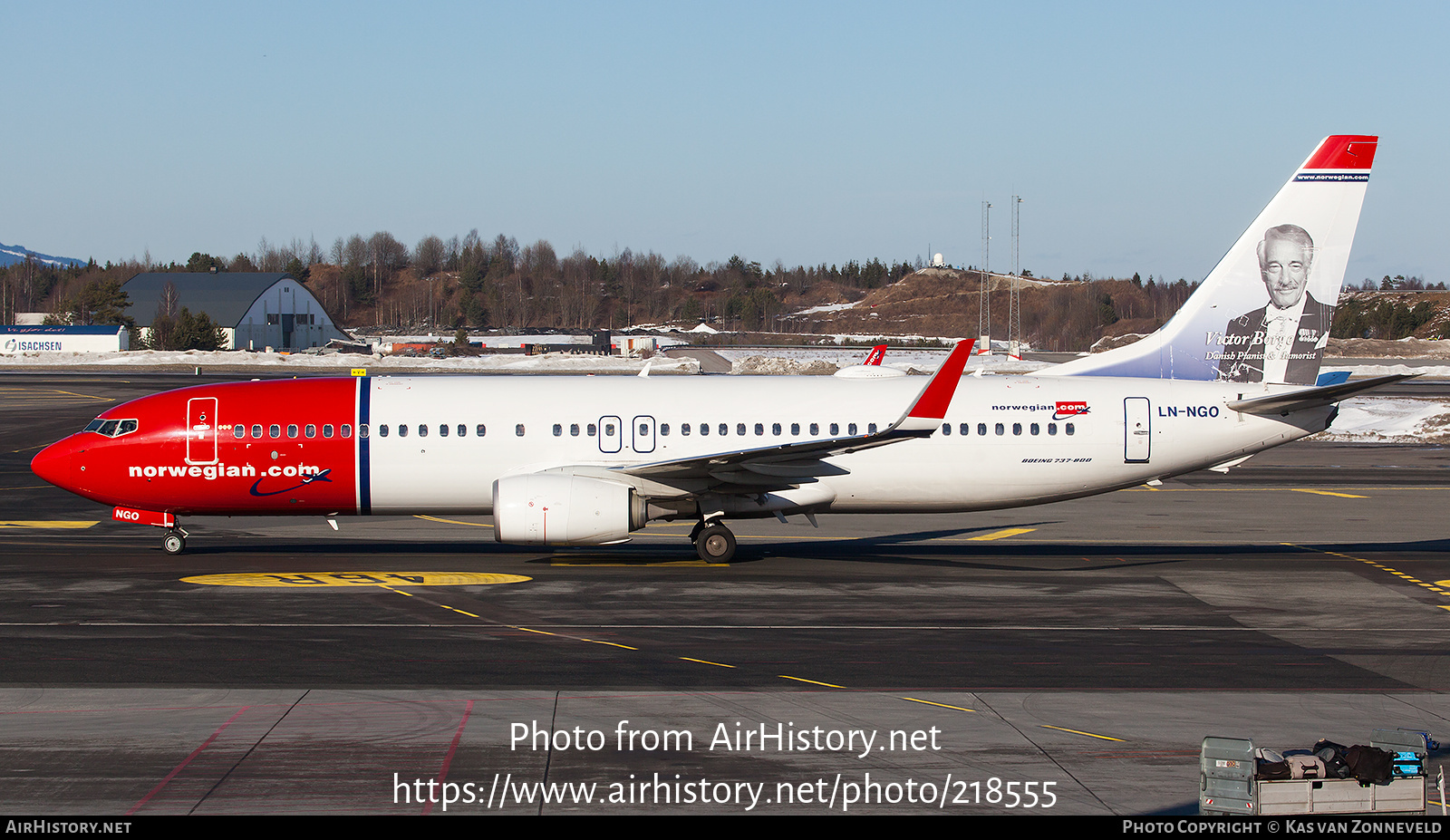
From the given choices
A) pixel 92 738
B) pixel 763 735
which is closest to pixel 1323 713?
pixel 763 735

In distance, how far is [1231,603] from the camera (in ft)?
68.9

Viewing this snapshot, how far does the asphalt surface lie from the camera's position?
11539mm

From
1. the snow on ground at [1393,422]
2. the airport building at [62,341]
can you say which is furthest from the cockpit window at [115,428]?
the airport building at [62,341]

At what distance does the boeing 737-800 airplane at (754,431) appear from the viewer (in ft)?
79.5

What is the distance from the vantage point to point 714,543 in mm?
24703

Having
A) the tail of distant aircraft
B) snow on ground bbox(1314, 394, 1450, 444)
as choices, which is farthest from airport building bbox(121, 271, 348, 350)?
the tail of distant aircraft

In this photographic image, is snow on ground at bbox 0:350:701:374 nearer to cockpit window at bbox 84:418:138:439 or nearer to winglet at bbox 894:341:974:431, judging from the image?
cockpit window at bbox 84:418:138:439

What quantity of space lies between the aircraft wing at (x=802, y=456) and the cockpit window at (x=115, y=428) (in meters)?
10.4

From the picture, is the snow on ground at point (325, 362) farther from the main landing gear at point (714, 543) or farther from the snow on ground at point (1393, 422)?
the main landing gear at point (714, 543)

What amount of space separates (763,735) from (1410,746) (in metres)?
6.28

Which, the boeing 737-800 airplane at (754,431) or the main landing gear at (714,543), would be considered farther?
the main landing gear at (714,543)

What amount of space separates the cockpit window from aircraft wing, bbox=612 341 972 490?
10.4m

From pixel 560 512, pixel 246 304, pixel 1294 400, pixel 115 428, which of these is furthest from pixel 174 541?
pixel 246 304

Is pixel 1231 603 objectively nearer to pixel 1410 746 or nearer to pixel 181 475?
pixel 1410 746
